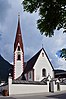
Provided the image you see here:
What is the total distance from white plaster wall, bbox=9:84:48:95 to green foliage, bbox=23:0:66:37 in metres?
33.7

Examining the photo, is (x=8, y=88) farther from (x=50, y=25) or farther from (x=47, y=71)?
(x=50, y=25)

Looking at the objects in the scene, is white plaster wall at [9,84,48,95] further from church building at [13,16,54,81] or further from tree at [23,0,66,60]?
tree at [23,0,66,60]

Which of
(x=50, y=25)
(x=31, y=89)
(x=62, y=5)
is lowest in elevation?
(x=31, y=89)

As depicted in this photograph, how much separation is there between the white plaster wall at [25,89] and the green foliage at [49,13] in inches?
1325

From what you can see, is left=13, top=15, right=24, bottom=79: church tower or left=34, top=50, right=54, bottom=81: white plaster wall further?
left=13, top=15, right=24, bottom=79: church tower

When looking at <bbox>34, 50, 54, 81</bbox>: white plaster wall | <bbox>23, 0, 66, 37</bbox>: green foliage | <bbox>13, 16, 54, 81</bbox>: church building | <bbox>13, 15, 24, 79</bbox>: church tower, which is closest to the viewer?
<bbox>23, 0, 66, 37</bbox>: green foliage

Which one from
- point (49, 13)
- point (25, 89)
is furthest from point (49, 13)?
point (25, 89)

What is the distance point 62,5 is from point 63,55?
1698 millimetres

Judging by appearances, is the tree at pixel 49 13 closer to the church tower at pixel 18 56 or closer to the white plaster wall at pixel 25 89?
the white plaster wall at pixel 25 89

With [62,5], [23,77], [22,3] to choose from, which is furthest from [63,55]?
[23,77]

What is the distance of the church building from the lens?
6179cm

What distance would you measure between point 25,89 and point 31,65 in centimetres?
2147

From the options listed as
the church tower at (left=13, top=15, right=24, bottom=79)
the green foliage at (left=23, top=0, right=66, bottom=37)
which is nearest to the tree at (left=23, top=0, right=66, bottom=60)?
the green foliage at (left=23, top=0, right=66, bottom=37)

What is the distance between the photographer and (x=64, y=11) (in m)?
8.70
